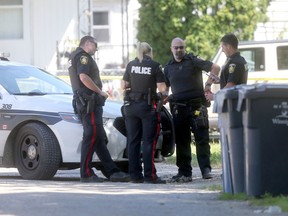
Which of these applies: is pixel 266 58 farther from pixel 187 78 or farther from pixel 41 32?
pixel 41 32

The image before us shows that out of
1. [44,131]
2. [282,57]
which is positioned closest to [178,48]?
[44,131]

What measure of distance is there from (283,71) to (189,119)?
25.9ft

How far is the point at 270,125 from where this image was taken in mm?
9430

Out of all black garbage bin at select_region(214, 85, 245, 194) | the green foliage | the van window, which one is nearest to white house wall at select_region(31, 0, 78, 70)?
the green foliage

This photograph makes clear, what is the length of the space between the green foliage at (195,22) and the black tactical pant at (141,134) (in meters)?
16.0

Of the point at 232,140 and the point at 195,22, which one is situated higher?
the point at 195,22

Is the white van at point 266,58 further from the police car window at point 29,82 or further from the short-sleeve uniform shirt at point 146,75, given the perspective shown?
the short-sleeve uniform shirt at point 146,75

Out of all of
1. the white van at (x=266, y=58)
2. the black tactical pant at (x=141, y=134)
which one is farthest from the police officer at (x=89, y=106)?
the white van at (x=266, y=58)

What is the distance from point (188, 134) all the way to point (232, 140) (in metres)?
3.19

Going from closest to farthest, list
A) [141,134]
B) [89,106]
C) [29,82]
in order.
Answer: [89,106] < [141,134] < [29,82]

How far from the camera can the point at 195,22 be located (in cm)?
2856

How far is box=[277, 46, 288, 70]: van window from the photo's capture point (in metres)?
20.4

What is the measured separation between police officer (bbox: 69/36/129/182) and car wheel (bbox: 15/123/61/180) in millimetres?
369

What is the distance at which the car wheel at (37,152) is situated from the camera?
40.9 feet
